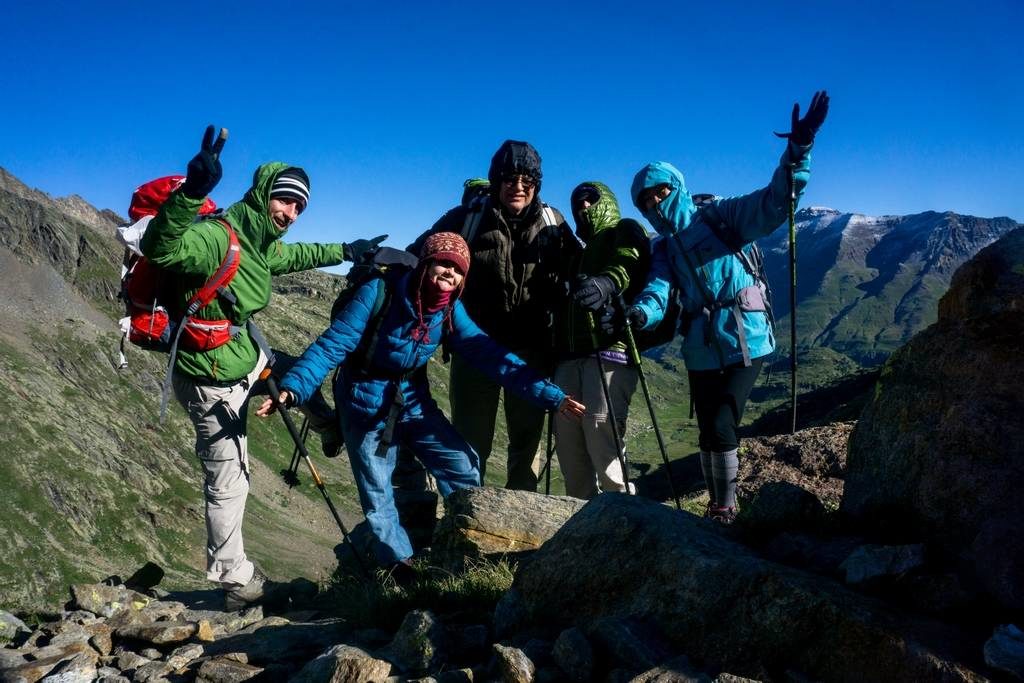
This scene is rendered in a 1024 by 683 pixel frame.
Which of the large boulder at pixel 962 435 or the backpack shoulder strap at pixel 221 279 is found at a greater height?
the backpack shoulder strap at pixel 221 279

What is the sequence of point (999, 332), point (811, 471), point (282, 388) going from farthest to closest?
1. point (811, 471)
2. point (282, 388)
3. point (999, 332)

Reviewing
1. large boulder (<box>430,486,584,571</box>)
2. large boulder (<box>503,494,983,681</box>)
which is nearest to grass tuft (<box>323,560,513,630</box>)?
large boulder (<box>430,486,584,571</box>)

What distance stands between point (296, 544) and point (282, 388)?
9775 cm

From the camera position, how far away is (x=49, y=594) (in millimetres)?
65125

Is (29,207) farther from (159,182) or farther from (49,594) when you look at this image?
(159,182)

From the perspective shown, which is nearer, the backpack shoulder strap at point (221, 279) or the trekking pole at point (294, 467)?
the backpack shoulder strap at point (221, 279)

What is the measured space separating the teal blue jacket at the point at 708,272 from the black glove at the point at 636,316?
0.15 ft

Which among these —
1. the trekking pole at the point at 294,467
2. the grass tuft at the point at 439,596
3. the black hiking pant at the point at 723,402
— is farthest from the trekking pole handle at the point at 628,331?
the trekking pole at the point at 294,467

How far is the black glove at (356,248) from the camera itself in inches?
378

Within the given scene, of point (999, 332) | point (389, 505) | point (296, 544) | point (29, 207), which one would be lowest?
point (296, 544)

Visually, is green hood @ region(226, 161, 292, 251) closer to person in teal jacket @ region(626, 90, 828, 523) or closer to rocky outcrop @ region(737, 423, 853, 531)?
person in teal jacket @ region(626, 90, 828, 523)

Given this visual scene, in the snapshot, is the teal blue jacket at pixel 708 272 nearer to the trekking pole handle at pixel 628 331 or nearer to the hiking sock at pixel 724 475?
the trekking pole handle at pixel 628 331

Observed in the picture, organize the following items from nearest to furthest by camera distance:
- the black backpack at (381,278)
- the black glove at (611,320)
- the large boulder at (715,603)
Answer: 1. the large boulder at (715,603)
2. the black backpack at (381,278)
3. the black glove at (611,320)

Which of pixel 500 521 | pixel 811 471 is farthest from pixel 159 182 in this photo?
pixel 811 471
